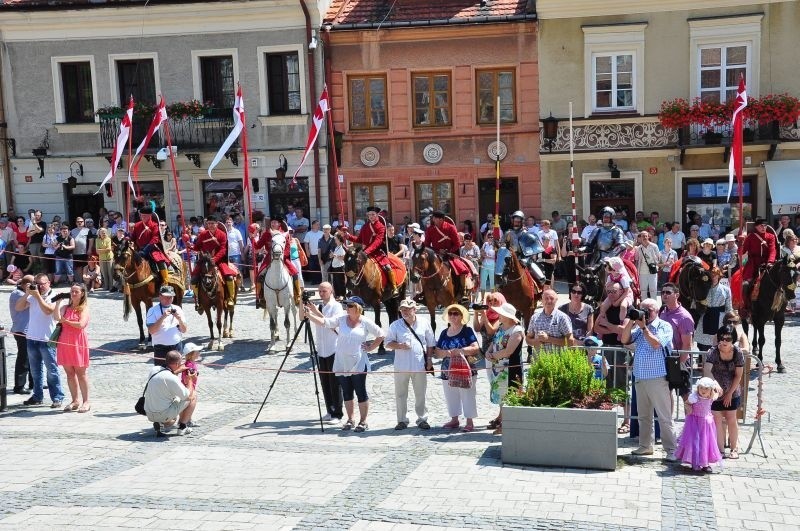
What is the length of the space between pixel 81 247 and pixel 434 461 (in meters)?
16.8

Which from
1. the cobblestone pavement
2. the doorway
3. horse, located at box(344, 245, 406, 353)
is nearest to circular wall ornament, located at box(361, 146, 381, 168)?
the doorway

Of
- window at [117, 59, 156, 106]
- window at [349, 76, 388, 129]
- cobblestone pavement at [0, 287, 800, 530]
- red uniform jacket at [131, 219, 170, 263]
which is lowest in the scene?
cobblestone pavement at [0, 287, 800, 530]

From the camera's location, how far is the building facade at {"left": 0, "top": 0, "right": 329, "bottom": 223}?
25.4 meters

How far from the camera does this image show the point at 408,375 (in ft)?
36.7

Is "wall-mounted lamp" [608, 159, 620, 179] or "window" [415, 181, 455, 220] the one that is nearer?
"wall-mounted lamp" [608, 159, 620, 179]

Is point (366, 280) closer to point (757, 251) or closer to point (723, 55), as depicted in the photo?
point (757, 251)

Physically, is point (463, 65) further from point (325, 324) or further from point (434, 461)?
point (434, 461)

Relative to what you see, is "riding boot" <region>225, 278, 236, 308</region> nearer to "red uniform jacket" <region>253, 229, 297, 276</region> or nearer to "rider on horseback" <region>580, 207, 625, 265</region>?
"red uniform jacket" <region>253, 229, 297, 276</region>

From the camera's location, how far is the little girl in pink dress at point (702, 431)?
9172 millimetres

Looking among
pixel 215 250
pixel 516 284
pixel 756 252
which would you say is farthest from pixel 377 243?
pixel 756 252

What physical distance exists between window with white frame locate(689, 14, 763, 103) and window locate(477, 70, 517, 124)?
15.5ft

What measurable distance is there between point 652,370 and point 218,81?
62.7 feet

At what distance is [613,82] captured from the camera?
2461 centimetres

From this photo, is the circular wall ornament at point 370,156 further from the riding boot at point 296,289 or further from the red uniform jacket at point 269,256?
the riding boot at point 296,289
